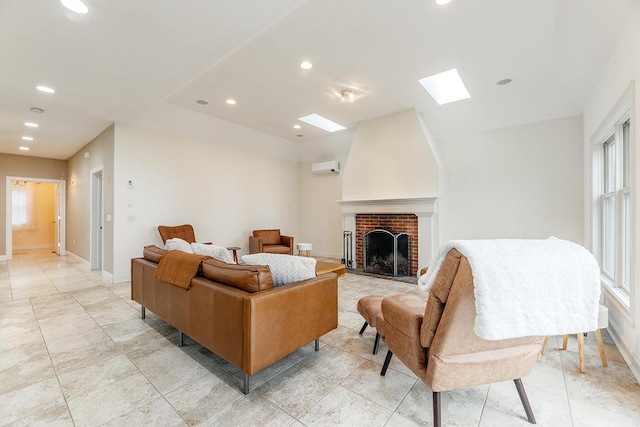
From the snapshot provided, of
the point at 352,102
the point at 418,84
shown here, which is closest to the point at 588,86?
the point at 418,84

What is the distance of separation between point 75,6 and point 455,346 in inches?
129

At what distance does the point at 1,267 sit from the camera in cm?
577

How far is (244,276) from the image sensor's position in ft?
6.03

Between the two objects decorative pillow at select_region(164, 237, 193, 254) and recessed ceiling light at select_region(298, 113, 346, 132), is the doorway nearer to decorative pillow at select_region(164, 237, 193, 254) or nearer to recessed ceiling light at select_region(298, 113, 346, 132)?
decorative pillow at select_region(164, 237, 193, 254)

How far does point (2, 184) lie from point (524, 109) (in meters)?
10.8

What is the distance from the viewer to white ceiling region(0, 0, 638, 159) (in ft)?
7.24

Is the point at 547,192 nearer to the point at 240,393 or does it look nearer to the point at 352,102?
the point at 352,102

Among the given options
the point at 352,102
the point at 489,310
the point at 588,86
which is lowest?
the point at 489,310

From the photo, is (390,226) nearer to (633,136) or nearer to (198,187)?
(633,136)

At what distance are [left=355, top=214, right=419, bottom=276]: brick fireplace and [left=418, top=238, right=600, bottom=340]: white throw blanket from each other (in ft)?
12.0

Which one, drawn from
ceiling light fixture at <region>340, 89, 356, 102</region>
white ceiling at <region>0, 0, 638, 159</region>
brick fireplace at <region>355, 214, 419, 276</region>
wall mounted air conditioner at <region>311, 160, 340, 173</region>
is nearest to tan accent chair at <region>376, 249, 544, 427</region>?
white ceiling at <region>0, 0, 638, 159</region>

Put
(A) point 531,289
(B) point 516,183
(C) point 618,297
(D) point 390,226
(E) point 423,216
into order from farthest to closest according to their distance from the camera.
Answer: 1. (D) point 390,226
2. (E) point 423,216
3. (B) point 516,183
4. (C) point 618,297
5. (A) point 531,289

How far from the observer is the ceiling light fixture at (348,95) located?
4027 mm

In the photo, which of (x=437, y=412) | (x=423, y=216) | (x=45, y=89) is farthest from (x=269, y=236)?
(x=437, y=412)
